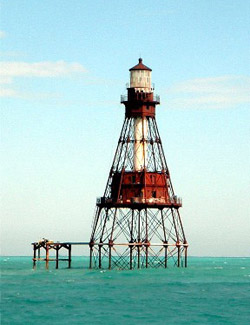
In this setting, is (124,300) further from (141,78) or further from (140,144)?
(141,78)

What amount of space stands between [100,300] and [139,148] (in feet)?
132

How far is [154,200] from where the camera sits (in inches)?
4350

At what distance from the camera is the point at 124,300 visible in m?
73.9

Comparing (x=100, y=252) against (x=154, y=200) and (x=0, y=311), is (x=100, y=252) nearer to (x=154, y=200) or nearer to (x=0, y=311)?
(x=154, y=200)

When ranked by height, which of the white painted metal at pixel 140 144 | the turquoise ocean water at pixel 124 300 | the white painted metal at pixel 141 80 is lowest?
the turquoise ocean water at pixel 124 300

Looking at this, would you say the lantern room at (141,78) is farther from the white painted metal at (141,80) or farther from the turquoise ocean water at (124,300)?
the turquoise ocean water at (124,300)

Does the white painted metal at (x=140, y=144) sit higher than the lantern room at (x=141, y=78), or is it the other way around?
the lantern room at (x=141, y=78)

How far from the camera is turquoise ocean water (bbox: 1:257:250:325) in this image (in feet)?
208

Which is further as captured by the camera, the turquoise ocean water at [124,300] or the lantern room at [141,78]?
the lantern room at [141,78]

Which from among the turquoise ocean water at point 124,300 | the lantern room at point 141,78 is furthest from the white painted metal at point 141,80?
the turquoise ocean water at point 124,300

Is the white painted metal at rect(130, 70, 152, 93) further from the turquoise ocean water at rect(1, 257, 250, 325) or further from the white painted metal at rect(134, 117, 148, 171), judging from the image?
the turquoise ocean water at rect(1, 257, 250, 325)

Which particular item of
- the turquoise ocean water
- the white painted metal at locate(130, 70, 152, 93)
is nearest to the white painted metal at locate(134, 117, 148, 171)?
the white painted metal at locate(130, 70, 152, 93)

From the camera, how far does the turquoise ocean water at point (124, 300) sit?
63281 mm

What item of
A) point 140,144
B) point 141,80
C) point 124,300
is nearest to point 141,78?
point 141,80
